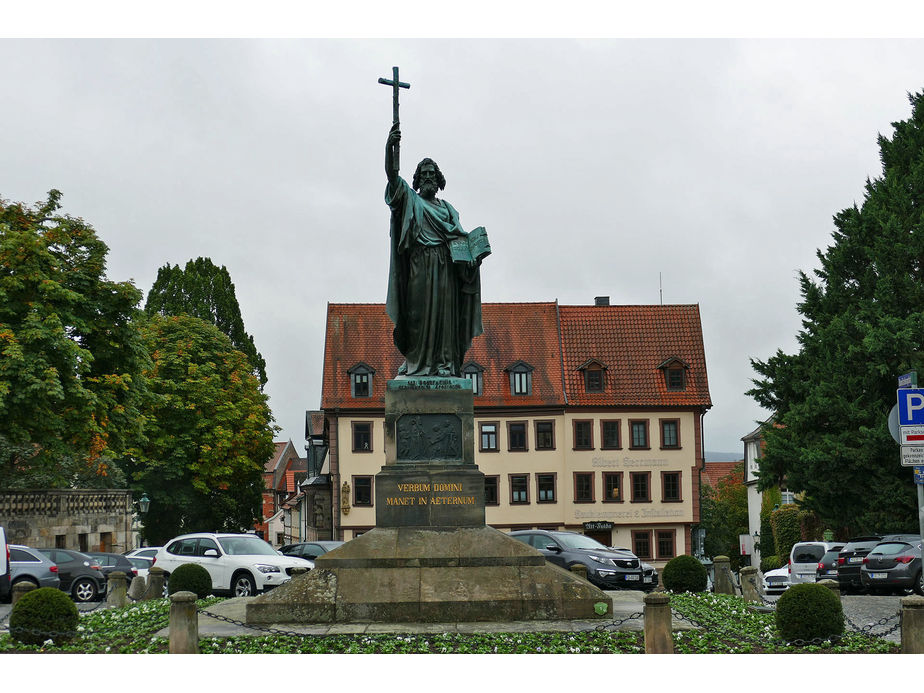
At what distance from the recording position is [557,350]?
5162 cm

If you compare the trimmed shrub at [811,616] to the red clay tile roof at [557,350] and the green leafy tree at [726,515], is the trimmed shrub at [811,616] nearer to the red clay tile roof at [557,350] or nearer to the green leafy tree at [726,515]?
the red clay tile roof at [557,350]

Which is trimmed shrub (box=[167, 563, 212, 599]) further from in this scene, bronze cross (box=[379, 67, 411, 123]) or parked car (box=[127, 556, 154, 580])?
parked car (box=[127, 556, 154, 580])

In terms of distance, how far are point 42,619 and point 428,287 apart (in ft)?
20.8

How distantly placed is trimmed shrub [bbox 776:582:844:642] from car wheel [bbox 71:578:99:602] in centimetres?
1846

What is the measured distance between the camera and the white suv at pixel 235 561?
22.9 metres

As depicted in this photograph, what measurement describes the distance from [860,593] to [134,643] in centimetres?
1807

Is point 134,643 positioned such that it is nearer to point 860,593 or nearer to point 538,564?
point 538,564

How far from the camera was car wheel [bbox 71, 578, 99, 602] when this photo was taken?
2525cm

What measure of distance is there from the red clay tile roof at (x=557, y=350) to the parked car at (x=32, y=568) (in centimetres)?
2532

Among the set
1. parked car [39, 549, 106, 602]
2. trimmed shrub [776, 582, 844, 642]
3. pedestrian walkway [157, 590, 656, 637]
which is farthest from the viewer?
parked car [39, 549, 106, 602]

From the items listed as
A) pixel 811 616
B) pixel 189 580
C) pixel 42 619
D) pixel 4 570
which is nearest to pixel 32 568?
pixel 4 570

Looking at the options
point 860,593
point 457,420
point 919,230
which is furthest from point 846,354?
point 457,420

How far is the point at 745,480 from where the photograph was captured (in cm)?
7394

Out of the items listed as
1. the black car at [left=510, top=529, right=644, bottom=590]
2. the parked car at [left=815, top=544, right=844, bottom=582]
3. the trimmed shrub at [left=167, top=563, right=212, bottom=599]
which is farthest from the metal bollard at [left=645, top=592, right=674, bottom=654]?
the parked car at [left=815, top=544, right=844, bottom=582]
